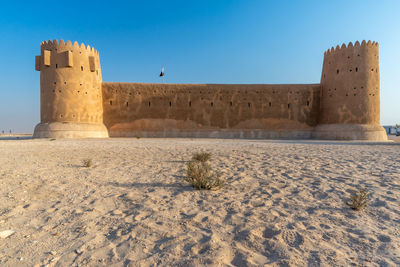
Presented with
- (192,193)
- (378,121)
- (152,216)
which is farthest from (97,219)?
(378,121)

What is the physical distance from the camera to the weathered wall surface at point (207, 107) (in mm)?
19781

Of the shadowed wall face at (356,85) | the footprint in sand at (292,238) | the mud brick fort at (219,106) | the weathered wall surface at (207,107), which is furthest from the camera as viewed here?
the weathered wall surface at (207,107)

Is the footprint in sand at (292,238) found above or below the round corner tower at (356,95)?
below

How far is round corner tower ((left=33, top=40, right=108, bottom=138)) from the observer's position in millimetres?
17703

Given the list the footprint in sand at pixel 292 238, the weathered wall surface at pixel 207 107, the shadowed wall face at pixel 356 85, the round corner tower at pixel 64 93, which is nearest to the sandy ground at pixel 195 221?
the footprint in sand at pixel 292 238

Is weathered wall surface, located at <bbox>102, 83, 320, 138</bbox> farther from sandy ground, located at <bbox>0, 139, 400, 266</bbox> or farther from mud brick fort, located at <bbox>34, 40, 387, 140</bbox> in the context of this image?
sandy ground, located at <bbox>0, 139, 400, 266</bbox>

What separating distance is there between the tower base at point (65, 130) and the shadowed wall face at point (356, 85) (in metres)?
20.7

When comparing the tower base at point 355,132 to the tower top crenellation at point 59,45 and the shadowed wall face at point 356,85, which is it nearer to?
the shadowed wall face at point 356,85

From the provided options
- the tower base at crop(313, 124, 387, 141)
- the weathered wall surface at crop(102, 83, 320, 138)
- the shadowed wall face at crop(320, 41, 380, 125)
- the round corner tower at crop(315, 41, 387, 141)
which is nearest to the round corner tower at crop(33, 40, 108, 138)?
the weathered wall surface at crop(102, 83, 320, 138)

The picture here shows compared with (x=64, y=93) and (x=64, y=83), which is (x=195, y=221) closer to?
(x=64, y=93)

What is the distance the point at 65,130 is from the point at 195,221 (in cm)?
1854

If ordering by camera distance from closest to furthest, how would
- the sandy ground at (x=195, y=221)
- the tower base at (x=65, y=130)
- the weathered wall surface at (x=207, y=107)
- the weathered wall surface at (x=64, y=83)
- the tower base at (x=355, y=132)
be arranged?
the sandy ground at (x=195, y=221) < the tower base at (x=65, y=130) < the tower base at (x=355, y=132) < the weathered wall surface at (x=64, y=83) < the weathered wall surface at (x=207, y=107)

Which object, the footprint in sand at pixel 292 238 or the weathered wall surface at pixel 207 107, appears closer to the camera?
the footprint in sand at pixel 292 238

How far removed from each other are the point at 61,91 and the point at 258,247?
66.9 feet
